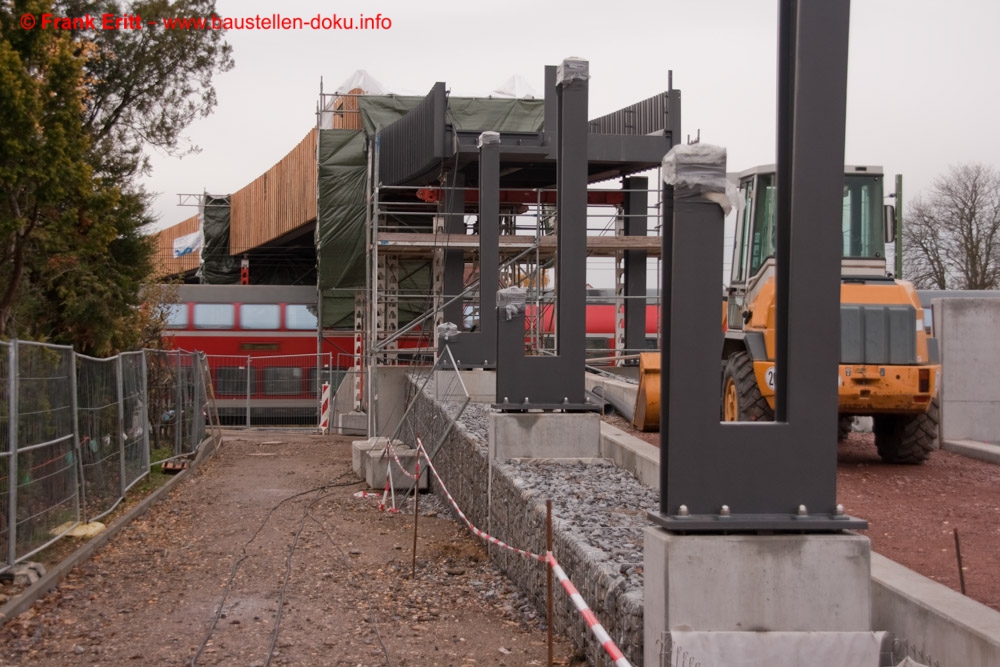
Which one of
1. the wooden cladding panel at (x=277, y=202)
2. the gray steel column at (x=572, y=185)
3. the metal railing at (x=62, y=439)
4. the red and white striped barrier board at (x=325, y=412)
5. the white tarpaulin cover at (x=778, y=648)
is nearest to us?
the white tarpaulin cover at (x=778, y=648)

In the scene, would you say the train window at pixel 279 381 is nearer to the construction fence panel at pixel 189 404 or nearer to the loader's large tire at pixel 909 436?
the construction fence panel at pixel 189 404

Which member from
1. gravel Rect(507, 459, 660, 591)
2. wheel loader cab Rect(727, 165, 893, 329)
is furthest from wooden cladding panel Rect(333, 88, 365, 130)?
gravel Rect(507, 459, 660, 591)

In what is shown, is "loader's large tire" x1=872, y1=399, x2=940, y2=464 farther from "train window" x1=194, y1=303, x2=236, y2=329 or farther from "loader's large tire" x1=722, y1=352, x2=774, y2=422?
"train window" x1=194, y1=303, x2=236, y2=329

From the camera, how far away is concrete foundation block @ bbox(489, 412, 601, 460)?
10.6 meters

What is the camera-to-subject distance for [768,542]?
4.69 meters

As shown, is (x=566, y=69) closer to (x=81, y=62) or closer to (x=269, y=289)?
(x=81, y=62)

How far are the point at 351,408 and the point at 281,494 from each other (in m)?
15.3

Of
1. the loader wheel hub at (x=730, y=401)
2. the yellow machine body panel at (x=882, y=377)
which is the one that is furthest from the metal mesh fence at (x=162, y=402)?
the yellow machine body panel at (x=882, y=377)

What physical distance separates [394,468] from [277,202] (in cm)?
2034

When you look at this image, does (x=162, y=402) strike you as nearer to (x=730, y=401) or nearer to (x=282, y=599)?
(x=730, y=401)

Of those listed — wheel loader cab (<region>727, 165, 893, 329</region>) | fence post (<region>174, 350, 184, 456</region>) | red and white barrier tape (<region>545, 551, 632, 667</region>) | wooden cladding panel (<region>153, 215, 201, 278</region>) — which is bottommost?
fence post (<region>174, 350, 184, 456</region>)

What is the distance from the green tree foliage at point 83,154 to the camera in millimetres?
11219

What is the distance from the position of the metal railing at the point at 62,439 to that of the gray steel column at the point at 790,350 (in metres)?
5.86

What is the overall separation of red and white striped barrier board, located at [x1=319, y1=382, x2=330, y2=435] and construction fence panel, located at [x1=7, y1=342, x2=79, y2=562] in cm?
1908
